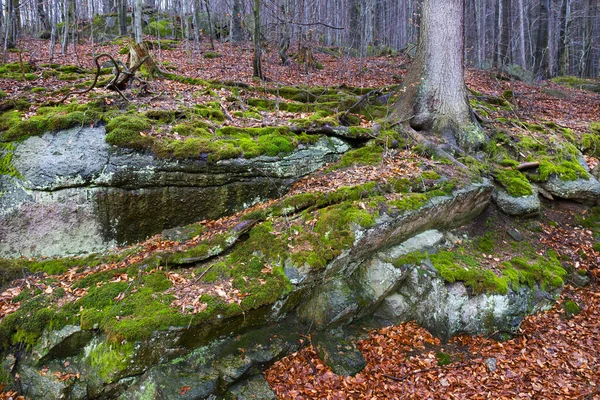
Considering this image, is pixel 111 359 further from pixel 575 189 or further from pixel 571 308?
pixel 575 189

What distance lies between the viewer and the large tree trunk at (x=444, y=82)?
298 inches

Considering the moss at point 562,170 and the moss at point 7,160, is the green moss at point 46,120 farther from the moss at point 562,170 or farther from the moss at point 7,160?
the moss at point 562,170

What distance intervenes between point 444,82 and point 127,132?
6.21 meters

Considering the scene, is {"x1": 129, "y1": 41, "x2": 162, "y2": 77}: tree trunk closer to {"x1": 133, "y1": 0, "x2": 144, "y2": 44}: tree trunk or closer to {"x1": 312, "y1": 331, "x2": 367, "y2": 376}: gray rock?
{"x1": 133, "y1": 0, "x2": 144, "y2": 44}: tree trunk

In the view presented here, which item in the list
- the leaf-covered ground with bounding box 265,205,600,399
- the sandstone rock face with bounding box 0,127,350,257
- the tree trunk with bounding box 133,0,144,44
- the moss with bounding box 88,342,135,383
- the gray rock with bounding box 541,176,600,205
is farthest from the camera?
the tree trunk with bounding box 133,0,144,44

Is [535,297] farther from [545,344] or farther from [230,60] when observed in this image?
[230,60]

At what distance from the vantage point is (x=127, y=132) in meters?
6.09

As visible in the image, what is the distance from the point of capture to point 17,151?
5.81 metres

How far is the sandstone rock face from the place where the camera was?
5.52 meters

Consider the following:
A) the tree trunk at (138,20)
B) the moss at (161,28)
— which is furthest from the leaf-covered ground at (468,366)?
the moss at (161,28)

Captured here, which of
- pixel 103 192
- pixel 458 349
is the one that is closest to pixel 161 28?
pixel 103 192

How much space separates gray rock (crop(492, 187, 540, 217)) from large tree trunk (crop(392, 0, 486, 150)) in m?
1.23

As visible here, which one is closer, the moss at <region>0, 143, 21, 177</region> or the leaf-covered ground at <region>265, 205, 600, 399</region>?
the leaf-covered ground at <region>265, 205, 600, 399</region>

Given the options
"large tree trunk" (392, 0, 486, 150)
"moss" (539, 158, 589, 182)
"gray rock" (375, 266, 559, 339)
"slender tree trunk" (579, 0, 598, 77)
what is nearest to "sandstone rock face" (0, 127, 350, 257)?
"gray rock" (375, 266, 559, 339)
